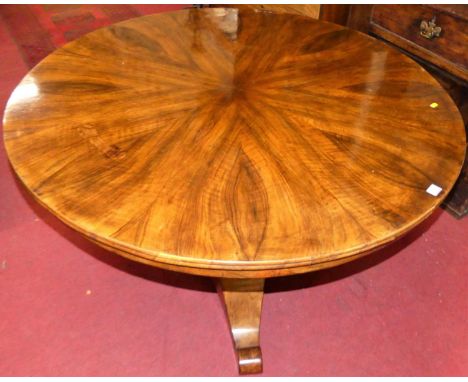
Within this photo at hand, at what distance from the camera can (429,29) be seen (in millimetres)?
1221

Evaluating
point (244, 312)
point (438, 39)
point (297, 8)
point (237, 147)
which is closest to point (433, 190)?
point (237, 147)

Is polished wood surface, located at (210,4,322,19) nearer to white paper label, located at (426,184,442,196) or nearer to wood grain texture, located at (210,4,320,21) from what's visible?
wood grain texture, located at (210,4,320,21)

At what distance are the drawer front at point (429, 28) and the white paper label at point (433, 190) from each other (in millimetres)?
669

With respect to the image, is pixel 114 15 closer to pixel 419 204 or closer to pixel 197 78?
pixel 197 78

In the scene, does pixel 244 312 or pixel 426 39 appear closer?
pixel 244 312

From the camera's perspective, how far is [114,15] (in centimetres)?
252

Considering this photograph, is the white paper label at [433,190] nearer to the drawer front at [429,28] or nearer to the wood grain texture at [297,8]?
the drawer front at [429,28]

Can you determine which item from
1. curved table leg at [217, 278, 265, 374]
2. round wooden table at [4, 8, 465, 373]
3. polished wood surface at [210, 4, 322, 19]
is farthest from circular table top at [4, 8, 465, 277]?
polished wood surface at [210, 4, 322, 19]

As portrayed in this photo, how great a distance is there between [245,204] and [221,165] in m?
0.11

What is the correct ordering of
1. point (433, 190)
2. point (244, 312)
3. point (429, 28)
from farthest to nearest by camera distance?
1. point (429, 28)
2. point (244, 312)
3. point (433, 190)

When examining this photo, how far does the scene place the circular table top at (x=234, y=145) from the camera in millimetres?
613

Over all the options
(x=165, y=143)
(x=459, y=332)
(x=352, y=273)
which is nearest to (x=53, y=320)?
(x=165, y=143)

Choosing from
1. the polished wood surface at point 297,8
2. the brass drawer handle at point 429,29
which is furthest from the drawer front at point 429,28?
the polished wood surface at point 297,8

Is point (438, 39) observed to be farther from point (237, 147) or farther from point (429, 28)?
point (237, 147)
